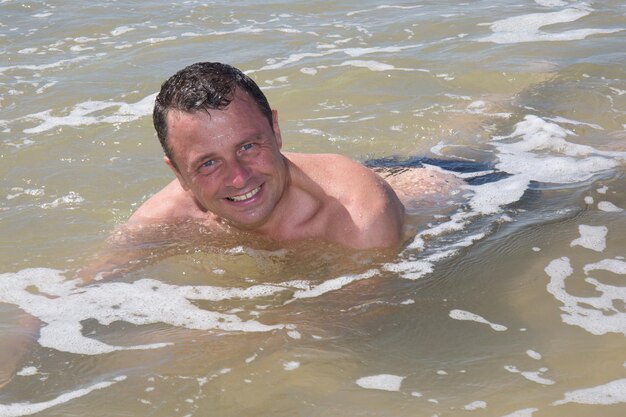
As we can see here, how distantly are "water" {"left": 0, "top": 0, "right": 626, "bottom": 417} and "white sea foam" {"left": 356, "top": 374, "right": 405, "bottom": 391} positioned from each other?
0.01 metres

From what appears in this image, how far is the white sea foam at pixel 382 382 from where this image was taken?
328 cm

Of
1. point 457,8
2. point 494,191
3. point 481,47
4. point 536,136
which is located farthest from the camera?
point 457,8

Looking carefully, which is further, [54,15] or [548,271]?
[54,15]

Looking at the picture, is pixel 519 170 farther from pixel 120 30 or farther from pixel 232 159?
pixel 120 30

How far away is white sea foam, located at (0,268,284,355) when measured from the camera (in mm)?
3869

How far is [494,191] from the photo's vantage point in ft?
17.5

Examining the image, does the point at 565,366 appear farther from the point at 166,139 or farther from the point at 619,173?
the point at 619,173

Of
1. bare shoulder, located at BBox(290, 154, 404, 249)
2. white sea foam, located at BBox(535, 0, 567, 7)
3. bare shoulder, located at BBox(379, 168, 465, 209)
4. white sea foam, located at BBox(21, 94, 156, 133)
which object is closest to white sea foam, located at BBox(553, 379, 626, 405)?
bare shoulder, located at BBox(290, 154, 404, 249)

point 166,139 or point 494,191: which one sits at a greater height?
point 166,139

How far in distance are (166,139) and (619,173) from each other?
2.80 m

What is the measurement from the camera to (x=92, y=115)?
23.4 feet

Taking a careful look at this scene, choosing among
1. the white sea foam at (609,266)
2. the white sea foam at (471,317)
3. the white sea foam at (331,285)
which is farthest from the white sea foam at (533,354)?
the white sea foam at (331,285)

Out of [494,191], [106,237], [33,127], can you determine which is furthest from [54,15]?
[494,191]

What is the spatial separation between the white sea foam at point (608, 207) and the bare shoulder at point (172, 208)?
2.19 m
